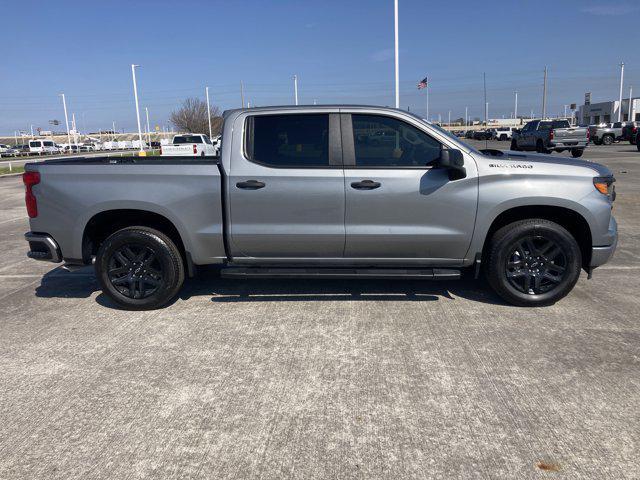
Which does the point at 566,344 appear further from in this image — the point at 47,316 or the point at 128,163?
the point at 47,316

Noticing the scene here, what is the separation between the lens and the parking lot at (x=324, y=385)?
2.82m

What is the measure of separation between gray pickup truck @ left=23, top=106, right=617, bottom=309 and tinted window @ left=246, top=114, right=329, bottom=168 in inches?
0.4

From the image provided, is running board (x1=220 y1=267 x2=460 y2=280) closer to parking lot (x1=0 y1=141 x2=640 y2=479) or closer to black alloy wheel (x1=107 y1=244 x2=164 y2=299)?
parking lot (x1=0 y1=141 x2=640 y2=479)

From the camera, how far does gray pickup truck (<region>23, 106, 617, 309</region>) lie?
16.0ft

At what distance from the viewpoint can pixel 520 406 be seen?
10.8 ft

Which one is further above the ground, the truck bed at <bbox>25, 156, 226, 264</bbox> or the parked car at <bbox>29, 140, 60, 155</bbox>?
the truck bed at <bbox>25, 156, 226, 264</bbox>

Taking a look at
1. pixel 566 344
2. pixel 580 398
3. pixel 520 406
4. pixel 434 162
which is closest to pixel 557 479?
pixel 520 406

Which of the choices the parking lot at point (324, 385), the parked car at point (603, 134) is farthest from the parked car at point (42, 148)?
the parking lot at point (324, 385)

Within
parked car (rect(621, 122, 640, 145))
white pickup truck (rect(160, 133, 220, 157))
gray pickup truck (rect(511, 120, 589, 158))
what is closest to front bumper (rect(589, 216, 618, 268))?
white pickup truck (rect(160, 133, 220, 157))

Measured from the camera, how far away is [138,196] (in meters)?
4.97

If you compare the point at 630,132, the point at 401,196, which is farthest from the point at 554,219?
the point at 630,132

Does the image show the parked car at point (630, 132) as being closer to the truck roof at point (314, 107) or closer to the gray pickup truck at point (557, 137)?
the gray pickup truck at point (557, 137)

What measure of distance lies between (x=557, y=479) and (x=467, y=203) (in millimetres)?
2712

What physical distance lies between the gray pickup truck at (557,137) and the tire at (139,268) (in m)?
26.9
